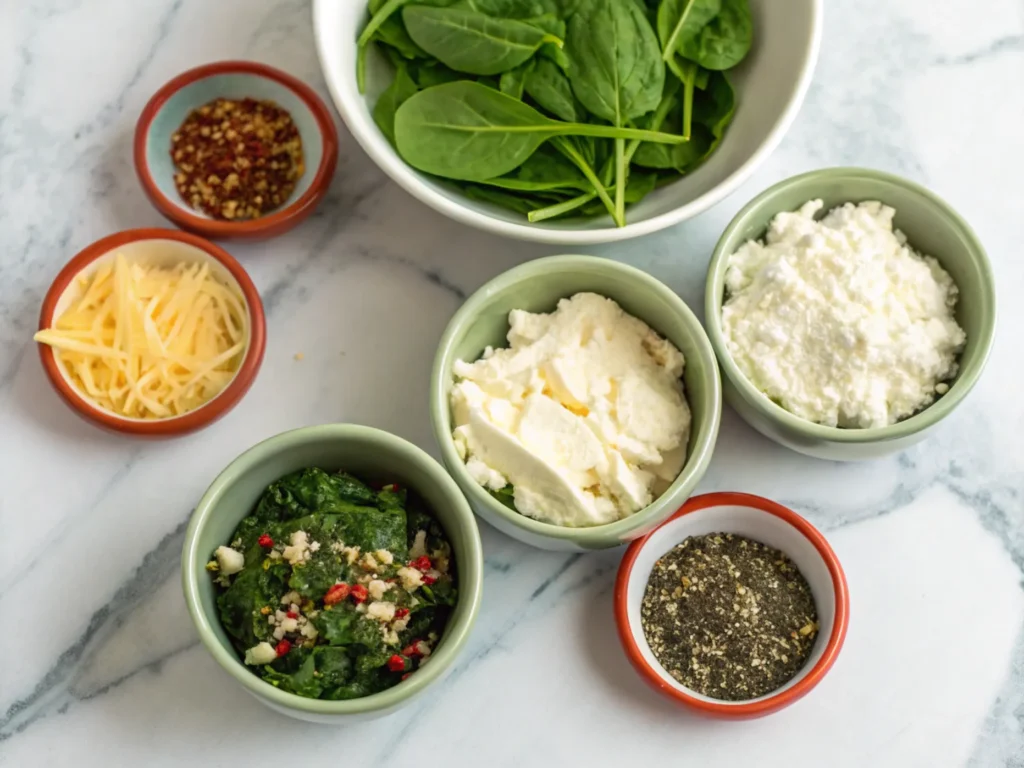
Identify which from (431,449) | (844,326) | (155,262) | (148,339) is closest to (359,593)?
(431,449)

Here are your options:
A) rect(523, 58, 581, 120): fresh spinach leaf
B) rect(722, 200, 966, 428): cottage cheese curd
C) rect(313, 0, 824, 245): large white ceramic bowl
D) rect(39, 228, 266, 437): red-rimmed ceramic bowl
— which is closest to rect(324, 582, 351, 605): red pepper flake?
rect(39, 228, 266, 437): red-rimmed ceramic bowl

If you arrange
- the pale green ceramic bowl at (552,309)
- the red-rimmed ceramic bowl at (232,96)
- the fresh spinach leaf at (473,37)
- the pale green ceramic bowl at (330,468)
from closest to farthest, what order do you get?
the pale green ceramic bowl at (330,468) < the pale green ceramic bowl at (552,309) < the fresh spinach leaf at (473,37) < the red-rimmed ceramic bowl at (232,96)

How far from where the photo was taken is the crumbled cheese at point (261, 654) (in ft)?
4.20

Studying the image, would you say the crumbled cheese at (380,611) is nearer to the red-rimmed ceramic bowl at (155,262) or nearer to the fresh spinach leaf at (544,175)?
the red-rimmed ceramic bowl at (155,262)

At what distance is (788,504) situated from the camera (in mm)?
1554

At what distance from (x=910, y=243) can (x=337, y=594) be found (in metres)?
0.97

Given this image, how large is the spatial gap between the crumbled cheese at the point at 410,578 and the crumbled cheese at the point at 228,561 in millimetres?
213

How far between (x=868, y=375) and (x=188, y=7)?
1.22 metres

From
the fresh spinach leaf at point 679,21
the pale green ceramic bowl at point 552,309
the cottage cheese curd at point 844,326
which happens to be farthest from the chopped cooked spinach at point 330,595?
the fresh spinach leaf at point 679,21

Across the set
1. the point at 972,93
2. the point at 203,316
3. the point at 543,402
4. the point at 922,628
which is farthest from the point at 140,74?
the point at 922,628

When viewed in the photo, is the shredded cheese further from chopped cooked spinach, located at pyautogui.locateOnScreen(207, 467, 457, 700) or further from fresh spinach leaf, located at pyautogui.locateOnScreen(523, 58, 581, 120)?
fresh spinach leaf, located at pyautogui.locateOnScreen(523, 58, 581, 120)

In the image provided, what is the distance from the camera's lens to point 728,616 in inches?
57.6

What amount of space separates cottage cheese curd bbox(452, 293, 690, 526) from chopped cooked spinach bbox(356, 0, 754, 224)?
0.17m

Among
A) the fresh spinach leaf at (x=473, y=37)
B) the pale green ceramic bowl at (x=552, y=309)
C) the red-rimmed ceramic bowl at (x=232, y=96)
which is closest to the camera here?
the pale green ceramic bowl at (x=552, y=309)
